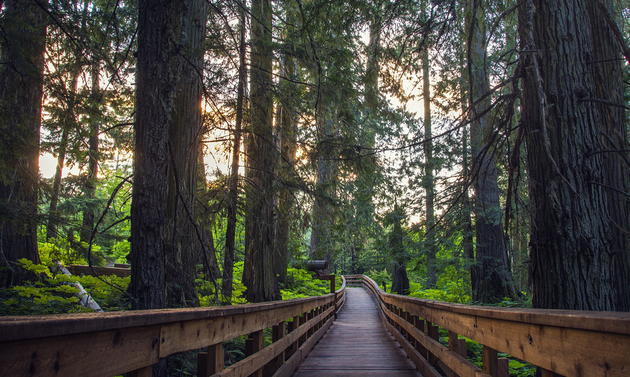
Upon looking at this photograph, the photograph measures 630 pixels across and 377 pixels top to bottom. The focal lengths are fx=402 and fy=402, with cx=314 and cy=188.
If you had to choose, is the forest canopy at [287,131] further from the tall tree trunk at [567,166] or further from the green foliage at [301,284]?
the green foliage at [301,284]

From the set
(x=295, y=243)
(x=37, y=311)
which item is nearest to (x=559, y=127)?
(x=37, y=311)

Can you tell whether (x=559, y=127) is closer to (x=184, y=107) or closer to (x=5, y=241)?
(x=184, y=107)

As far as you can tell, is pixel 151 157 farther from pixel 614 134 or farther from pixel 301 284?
pixel 301 284

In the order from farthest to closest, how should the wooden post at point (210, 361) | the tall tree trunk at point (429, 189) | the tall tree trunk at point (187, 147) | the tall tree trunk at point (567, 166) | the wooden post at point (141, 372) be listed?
the tall tree trunk at point (429, 189)
the tall tree trunk at point (187, 147)
the tall tree trunk at point (567, 166)
the wooden post at point (210, 361)
the wooden post at point (141, 372)

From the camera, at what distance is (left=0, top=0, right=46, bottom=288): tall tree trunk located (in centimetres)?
546

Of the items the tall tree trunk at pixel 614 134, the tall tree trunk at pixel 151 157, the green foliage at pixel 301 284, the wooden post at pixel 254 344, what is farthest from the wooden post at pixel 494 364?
the green foliage at pixel 301 284

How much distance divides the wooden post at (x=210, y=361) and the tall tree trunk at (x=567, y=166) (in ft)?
10.2

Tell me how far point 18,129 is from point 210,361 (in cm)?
548

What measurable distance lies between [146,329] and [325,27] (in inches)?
201

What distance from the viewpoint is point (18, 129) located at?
593cm

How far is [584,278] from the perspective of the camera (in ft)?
12.2

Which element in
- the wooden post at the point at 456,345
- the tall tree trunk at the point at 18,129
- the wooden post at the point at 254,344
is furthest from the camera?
the tall tree trunk at the point at 18,129

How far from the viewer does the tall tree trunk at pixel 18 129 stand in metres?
5.46

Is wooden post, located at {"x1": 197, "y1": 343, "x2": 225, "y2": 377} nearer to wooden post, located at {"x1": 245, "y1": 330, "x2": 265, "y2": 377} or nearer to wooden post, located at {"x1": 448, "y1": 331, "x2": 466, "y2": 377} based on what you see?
wooden post, located at {"x1": 245, "y1": 330, "x2": 265, "y2": 377}
